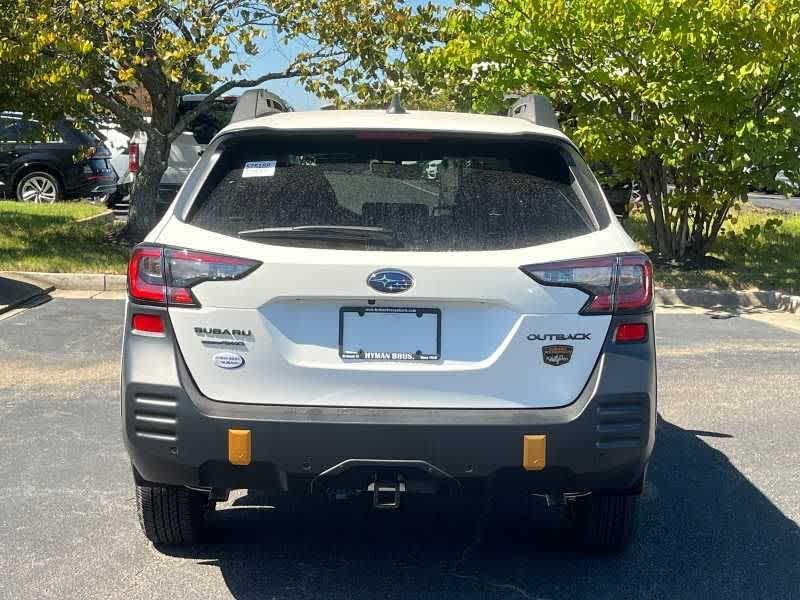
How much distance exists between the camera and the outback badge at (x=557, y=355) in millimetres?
3824

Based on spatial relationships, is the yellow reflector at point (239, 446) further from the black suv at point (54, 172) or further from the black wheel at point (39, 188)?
the black wheel at point (39, 188)

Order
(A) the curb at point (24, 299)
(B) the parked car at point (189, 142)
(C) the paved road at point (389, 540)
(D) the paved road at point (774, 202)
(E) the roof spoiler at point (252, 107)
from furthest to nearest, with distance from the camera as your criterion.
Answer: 1. (D) the paved road at point (774, 202)
2. (B) the parked car at point (189, 142)
3. (A) the curb at point (24, 299)
4. (E) the roof spoiler at point (252, 107)
5. (C) the paved road at point (389, 540)

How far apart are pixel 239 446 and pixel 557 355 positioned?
1082mm

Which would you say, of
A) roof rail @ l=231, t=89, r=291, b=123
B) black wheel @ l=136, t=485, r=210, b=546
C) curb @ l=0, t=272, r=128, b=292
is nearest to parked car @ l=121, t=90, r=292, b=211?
curb @ l=0, t=272, r=128, b=292

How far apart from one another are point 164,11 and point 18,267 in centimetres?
331

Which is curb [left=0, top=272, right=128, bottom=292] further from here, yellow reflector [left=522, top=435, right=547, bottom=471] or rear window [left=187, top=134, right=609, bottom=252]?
yellow reflector [left=522, top=435, right=547, bottom=471]

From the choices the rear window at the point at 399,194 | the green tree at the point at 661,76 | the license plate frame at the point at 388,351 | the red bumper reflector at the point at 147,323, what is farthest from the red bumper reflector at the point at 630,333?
the green tree at the point at 661,76

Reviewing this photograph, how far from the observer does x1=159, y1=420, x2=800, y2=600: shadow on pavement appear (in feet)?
14.0

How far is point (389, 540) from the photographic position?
4789 mm

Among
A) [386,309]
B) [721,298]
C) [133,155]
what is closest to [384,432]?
[386,309]

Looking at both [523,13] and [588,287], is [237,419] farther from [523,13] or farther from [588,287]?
[523,13]

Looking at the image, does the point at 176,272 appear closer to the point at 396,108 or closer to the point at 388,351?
the point at 388,351

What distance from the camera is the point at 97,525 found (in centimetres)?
489

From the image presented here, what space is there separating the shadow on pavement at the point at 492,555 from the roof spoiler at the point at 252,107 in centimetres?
170
